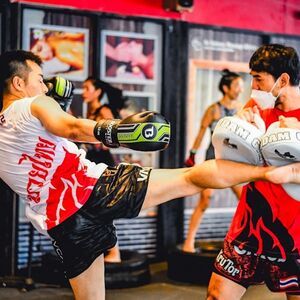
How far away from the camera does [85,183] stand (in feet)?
10.8

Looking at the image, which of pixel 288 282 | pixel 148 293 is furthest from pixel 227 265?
pixel 148 293

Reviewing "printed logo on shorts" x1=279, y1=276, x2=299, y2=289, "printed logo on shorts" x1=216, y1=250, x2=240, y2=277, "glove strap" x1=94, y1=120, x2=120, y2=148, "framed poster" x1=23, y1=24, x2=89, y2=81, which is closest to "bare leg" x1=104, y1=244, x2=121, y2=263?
"framed poster" x1=23, y1=24, x2=89, y2=81

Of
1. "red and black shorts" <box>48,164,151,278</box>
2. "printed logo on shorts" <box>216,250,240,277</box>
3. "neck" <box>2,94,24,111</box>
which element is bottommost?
"printed logo on shorts" <box>216,250,240,277</box>

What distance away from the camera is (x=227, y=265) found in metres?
3.34

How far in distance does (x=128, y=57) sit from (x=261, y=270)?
3.70 meters

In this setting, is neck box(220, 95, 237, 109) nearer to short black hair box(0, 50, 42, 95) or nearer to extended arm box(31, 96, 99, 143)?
short black hair box(0, 50, 42, 95)

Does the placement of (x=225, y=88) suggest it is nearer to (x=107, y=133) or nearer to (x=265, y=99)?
(x=265, y=99)

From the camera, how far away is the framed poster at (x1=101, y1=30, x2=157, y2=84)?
6.49m

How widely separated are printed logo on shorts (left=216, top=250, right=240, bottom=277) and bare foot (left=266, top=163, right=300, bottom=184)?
0.61 metres

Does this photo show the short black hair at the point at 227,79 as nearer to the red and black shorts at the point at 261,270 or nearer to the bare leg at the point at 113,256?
the bare leg at the point at 113,256

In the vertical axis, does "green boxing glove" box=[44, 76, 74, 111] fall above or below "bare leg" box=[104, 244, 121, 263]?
above

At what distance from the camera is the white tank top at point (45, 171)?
319 centimetres

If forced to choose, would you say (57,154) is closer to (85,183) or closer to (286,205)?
(85,183)

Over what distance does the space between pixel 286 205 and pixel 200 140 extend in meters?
3.23
